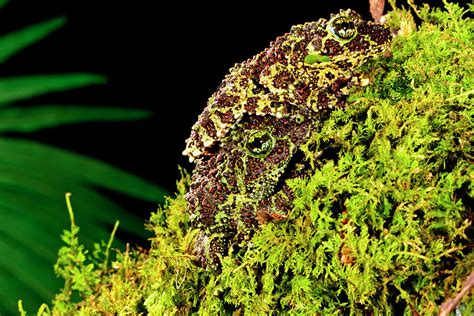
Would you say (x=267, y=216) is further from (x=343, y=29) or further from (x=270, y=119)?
(x=343, y=29)

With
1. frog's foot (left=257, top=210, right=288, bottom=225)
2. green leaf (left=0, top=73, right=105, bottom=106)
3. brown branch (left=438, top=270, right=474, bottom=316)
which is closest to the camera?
brown branch (left=438, top=270, right=474, bottom=316)

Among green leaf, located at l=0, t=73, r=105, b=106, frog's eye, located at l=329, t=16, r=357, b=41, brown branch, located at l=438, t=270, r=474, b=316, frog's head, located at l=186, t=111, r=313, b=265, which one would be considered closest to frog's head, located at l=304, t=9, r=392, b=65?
frog's eye, located at l=329, t=16, r=357, b=41

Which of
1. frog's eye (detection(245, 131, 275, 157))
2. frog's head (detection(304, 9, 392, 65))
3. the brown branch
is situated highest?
frog's head (detection(304, 9, 392, 65))

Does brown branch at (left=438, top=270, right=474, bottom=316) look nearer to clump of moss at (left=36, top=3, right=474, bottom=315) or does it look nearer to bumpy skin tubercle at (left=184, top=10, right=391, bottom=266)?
clump of moss at (left=36, top=3, right=474, bottom=315)

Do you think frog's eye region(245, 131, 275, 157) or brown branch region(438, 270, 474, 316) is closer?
brown branch region(438, 270, 474, 316)

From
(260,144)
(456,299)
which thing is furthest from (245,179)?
(456,299)

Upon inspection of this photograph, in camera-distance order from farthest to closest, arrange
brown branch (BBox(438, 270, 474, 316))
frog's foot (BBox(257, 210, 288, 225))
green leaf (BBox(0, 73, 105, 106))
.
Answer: green leaf (BBox(0, 73, 105, 106)) → frog's foot (BBox(257, 210, 288, 225)) → brown branch (BBox(438, 270, 474, 316))

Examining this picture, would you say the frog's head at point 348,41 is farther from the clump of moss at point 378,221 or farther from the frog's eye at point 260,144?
the frog's eye at point 260,144

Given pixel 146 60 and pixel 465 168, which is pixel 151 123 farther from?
pixel 465 168
